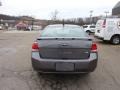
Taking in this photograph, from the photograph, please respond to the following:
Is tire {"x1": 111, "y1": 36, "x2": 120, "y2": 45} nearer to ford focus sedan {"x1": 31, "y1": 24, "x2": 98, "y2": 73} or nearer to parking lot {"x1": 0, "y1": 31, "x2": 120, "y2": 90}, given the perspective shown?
parking lot {"x1": 0, "y1": 31, "x2": 120, "y2": 90}

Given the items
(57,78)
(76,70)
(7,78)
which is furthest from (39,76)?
(76,70)

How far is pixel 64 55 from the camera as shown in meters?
4.72

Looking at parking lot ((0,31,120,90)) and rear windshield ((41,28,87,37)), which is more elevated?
rear windshield ((41,28,87,37))

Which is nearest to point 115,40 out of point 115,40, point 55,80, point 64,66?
point 115,40

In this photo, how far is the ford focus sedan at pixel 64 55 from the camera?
182 inches

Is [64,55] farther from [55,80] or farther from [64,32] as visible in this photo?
[64,32]

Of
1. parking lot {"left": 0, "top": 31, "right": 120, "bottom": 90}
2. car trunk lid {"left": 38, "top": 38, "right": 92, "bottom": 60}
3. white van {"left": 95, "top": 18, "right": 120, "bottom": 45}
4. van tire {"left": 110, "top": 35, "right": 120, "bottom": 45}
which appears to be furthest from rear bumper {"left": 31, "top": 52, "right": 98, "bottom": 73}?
van tire {"left": 110, "top": 35, "right": 120, "bottom": 45}

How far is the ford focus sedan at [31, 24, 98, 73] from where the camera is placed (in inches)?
182

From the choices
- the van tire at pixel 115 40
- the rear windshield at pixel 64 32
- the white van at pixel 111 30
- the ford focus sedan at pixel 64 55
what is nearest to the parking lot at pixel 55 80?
the ford focus sedan at pixel 64 55

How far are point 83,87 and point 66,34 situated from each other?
1515mm

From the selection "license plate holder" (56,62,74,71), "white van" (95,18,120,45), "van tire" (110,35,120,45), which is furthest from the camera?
"van tire" (110,35,120,45)

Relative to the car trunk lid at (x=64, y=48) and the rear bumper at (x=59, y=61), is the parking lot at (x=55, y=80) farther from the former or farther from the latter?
the car trunk lid at (x=64, y=48)

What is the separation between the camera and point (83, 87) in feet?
15.5

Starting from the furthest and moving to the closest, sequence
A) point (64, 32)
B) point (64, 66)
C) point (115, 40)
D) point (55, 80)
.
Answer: point (115, 40), point (64, 32), point (55, 80), point (64, 66)
